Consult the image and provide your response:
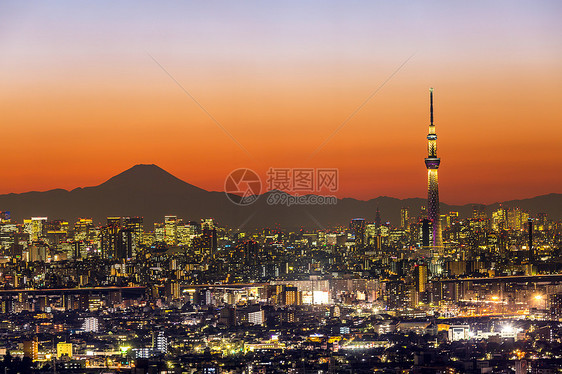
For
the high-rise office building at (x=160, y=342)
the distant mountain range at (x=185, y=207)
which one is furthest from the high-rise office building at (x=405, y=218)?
the high-rise office building at (x=160, y=342)

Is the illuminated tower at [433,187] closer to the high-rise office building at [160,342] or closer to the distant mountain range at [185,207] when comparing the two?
the distant mountain range at [185,207]

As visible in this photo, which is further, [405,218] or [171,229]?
[405,218]

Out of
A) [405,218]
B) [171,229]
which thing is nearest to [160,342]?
[171,229]

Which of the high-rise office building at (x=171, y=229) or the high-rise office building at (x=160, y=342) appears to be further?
the high-rise office building at (x=171, y=229)

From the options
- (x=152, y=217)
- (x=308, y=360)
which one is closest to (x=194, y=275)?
(x=152, y=217)

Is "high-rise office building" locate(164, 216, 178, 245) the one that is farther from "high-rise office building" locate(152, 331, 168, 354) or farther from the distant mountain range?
"high-rise office building" locate(152, 331, 168, 354)

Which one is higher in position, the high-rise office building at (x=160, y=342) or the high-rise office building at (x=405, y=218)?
the high-rise office building at (x=405, y=218)

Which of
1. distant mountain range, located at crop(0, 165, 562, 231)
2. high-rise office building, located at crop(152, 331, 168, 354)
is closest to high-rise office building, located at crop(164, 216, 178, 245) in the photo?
distant mountain range, located at crop(0, 165, 562, 231)

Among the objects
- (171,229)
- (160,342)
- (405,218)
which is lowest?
(160,342)

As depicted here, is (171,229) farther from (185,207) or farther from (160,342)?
(160,342)
